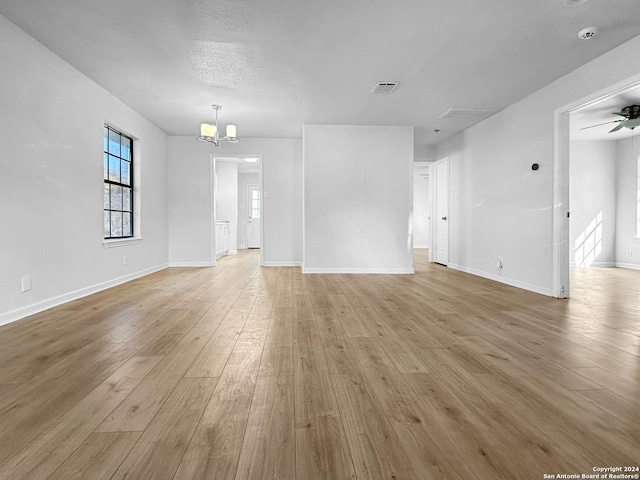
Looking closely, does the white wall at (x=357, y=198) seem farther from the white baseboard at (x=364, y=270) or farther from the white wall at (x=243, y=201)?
the white wall at (x=243, y=201)

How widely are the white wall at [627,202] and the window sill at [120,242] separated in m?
9.14

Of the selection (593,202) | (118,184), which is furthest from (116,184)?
(593,202)

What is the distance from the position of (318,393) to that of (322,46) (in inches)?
118

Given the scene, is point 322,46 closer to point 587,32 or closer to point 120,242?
point 587,32

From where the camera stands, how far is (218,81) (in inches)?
155

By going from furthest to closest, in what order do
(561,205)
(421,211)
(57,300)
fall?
1. (421,211)
2. (561,205)
3. (57,300)

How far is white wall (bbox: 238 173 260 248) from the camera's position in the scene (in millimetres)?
11164

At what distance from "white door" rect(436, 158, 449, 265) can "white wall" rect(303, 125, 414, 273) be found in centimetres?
134

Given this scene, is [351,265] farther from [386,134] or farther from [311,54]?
[311,54]

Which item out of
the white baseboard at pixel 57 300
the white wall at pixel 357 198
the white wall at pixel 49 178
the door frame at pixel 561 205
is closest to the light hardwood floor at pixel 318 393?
the white baseboard at pixel 57 300

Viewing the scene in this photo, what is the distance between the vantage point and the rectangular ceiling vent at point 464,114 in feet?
16.1

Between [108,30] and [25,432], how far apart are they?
314 centimetres

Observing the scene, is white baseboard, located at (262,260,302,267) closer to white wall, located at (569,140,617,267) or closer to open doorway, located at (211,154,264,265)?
open doorway, located at (211,154,264,265)

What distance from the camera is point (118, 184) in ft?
15.6
